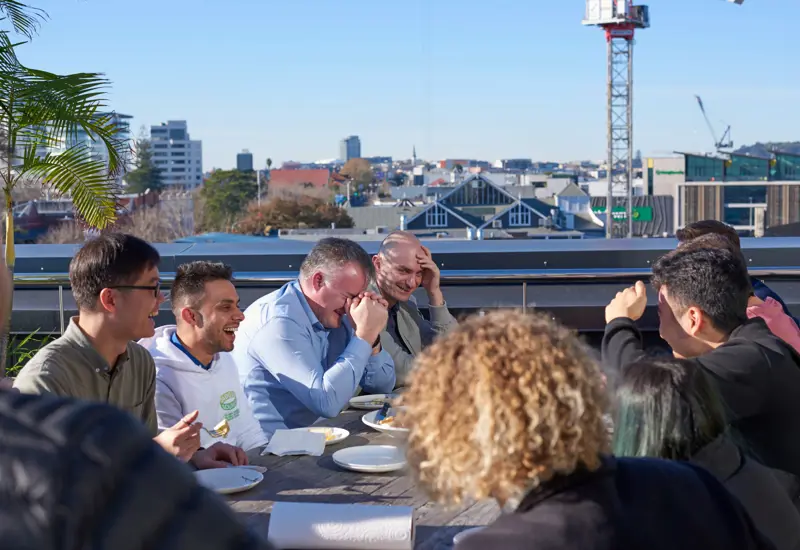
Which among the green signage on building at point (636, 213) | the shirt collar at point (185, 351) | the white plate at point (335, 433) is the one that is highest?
the shirt collar at point (185, 351)

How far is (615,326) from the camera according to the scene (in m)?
2.71

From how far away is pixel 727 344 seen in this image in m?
2.44

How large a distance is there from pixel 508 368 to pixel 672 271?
1498 millimetres

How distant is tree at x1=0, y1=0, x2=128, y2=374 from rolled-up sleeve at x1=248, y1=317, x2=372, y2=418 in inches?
78.7

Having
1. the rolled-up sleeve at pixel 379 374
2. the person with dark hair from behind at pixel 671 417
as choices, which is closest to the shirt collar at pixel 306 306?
the rolled-up sleeve at pixel 379 374

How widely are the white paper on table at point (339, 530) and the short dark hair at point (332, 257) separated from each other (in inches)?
76.0

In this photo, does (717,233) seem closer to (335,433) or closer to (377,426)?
(377,426)

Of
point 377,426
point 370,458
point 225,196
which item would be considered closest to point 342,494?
point 370,458

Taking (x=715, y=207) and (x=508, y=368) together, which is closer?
(x=508, y=368)

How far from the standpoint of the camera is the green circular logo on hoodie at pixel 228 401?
326cm

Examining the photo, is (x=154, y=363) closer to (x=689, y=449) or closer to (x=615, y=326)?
(x=615, y=326)

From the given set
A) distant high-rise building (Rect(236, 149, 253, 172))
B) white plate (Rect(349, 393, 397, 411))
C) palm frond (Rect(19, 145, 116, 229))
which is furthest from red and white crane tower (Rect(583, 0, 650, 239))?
white plate (Rect(349, 393, 397, 411))

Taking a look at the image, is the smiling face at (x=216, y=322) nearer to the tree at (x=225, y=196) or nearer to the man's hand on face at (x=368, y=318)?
the man's hand on face at (x=368, y=318)

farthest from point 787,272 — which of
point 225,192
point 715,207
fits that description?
point 715,207
